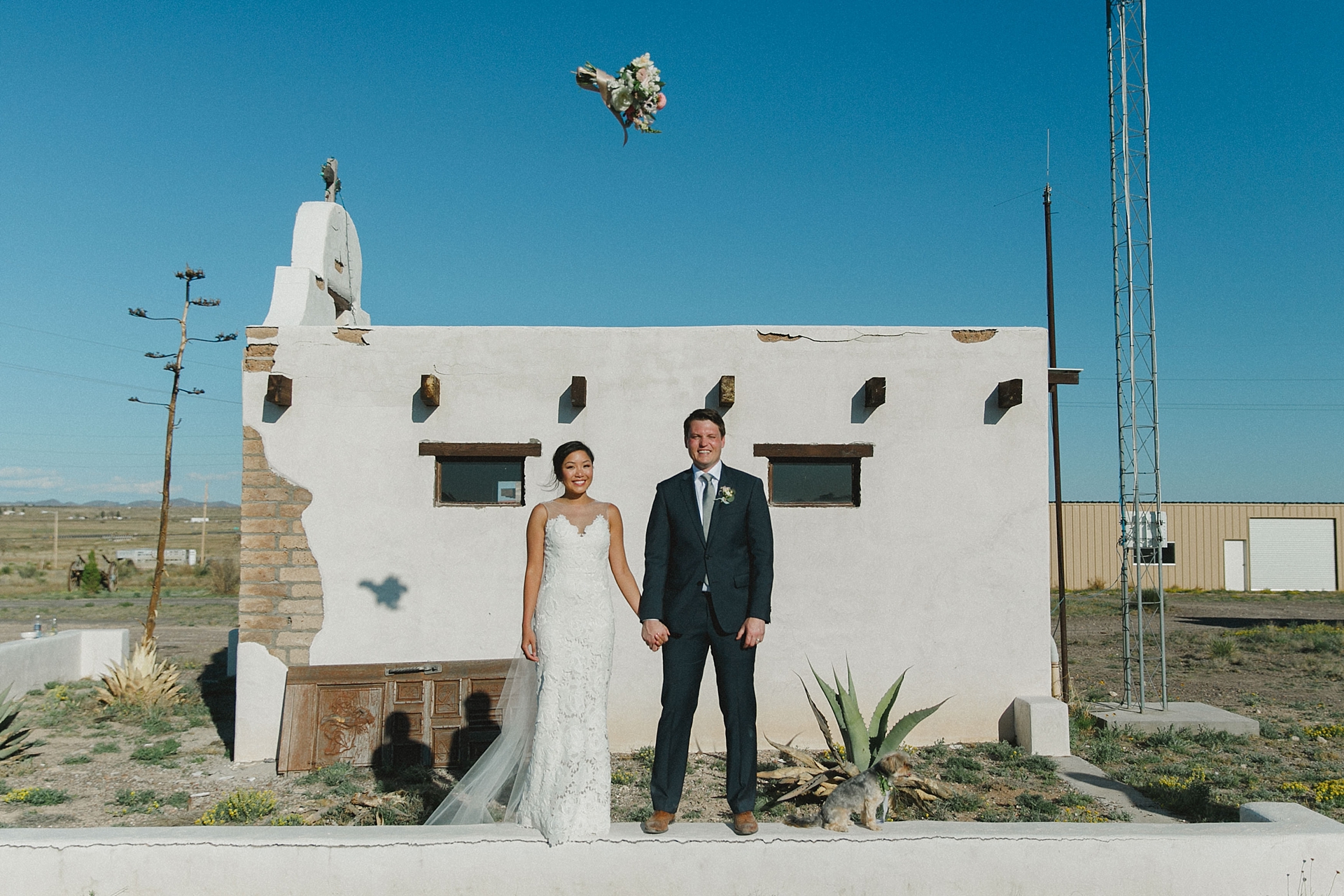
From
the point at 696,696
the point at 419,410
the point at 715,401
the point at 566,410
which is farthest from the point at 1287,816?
the point at 419,410

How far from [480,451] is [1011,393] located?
437cm

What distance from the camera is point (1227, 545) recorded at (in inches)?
1160

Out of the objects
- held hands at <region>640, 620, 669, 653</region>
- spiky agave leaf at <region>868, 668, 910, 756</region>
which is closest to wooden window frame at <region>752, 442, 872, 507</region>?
spiky agave leaf at <region>868, 668, 910, 756</region>

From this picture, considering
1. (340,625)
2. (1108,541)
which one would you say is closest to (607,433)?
(340,625)

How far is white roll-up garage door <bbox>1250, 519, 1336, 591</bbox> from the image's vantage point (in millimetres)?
29594

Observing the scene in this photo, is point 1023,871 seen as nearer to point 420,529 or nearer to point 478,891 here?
point 478,891

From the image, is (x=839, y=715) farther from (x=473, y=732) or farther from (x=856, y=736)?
(x=473, y=732)

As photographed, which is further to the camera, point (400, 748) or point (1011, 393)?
point (1011, 393)

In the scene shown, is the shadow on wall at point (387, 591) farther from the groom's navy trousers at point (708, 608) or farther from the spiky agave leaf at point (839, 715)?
the groom's navy trousers at point (708, 608)

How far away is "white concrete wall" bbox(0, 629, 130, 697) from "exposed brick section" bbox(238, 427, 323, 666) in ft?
12.5

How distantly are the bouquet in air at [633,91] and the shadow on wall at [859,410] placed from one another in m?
2.99

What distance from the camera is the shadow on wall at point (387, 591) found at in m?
7.12

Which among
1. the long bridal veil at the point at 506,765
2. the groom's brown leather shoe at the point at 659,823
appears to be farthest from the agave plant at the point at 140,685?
the groom's brown leather shoe at the point at 659,823

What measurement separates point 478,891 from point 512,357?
445 centimetres
